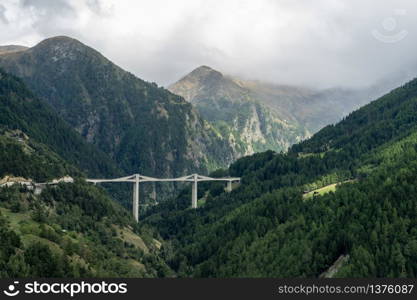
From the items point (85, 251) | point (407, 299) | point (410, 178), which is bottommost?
point (407, 299)

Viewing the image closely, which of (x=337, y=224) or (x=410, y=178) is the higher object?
(x=410, y=178)

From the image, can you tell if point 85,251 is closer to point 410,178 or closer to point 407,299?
point 407,299

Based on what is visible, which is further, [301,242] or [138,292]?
[301,242]

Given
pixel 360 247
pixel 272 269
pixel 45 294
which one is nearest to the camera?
pixel 45 294

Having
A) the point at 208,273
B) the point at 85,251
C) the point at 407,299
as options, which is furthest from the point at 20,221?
the point at 407,299

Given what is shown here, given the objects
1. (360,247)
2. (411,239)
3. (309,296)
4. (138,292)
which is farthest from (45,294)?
(411,239)

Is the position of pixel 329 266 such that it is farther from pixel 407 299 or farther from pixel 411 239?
pixel 407 299

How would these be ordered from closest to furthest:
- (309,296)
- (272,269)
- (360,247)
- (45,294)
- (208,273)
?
(45,294)
(309,296)
(360,247)
(272,269)
(208,273)

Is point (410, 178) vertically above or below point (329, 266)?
above

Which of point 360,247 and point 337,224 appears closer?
point 360,247
